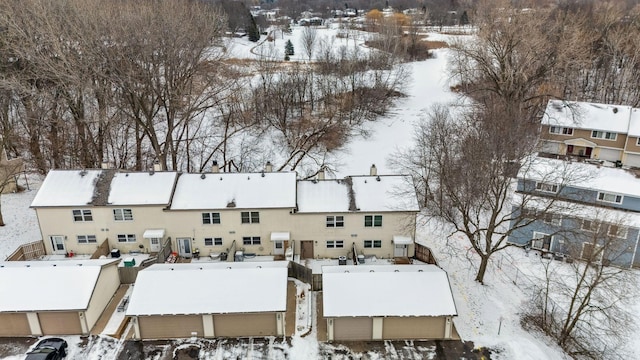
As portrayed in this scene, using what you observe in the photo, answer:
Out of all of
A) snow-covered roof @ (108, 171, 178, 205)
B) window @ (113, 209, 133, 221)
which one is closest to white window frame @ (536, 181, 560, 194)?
snow-covered roof @ (108, 171, 178, 205)

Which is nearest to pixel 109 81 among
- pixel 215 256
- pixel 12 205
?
pixel 12 205

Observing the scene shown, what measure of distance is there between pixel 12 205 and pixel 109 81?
12.3 metres

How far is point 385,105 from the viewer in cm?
6475

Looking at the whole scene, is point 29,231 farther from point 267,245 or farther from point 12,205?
point 267,245

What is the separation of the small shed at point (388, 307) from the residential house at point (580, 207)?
7.99 meters

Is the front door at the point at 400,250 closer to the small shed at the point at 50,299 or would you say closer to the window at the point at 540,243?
the window at the point at 540,243

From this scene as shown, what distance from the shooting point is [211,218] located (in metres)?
30.4

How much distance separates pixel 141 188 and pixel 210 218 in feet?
16.6

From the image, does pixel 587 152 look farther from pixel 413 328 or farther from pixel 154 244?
pixel 154 244

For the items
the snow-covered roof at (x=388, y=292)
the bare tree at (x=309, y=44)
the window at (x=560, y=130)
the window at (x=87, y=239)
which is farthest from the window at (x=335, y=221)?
the bare tree at (x=309, y=44)

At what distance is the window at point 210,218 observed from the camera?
30.3 metres

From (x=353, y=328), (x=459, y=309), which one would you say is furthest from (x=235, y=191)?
(x=459, y=309)

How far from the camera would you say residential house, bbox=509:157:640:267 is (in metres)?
28.9

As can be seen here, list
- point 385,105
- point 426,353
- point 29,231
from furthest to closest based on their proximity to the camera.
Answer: point 385,105 < point 29,231 < point 426,353
